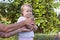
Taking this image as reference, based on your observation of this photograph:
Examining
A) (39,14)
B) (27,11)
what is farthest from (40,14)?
(27,11)

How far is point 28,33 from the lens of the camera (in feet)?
3.51

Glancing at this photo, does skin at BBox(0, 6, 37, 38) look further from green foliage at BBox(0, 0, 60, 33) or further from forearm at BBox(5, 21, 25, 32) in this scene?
green foliage at BBox(0, 0, 60, 33)

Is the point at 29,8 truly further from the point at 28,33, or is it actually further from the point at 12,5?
the point at 12,5

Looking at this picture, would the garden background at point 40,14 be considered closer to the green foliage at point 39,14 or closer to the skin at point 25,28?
the green foliage at point 39,14

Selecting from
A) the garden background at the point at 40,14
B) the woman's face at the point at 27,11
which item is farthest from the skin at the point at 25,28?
the garden background at the point at 40,14

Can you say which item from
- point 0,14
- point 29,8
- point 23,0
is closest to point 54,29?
point 23,0

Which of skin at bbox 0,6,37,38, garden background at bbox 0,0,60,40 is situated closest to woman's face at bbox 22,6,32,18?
skin at bbox 0,6,37,38

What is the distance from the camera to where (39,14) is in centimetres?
791

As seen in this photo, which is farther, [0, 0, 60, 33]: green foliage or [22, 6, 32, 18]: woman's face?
[0, 0, 60, 33]: green foliage

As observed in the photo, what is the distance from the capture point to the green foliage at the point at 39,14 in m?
7.87

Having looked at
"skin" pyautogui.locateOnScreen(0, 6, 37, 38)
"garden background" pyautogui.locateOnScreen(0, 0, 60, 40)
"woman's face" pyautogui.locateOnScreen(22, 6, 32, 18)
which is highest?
"woman's face" pyautogui.locateOnScreen(22, 6, 32, 18)

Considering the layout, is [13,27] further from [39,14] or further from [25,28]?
[39,14]

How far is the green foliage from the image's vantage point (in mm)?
7867

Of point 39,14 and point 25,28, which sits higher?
point 25,28
